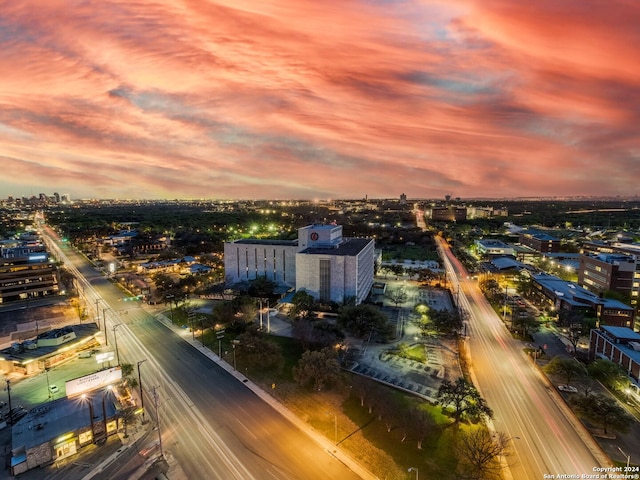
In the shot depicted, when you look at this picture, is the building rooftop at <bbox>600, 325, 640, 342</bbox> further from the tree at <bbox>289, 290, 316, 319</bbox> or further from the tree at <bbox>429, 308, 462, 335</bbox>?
the tree at <bbox>289, 290, 316, 319</bbox>

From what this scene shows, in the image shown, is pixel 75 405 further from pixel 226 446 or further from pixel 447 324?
pixel 447 324

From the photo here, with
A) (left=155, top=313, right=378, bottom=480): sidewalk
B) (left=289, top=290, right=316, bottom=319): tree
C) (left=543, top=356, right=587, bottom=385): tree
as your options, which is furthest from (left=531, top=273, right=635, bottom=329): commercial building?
(left=155, top=313, right=378, bottom=480): sidewalk

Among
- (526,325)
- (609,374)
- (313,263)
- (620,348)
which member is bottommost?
(609,374)

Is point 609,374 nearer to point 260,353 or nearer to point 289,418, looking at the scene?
point 289,418

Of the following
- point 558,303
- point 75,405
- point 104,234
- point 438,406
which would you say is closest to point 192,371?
point 75,405

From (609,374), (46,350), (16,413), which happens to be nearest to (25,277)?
(46,350)

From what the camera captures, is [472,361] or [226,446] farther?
[472,361]
